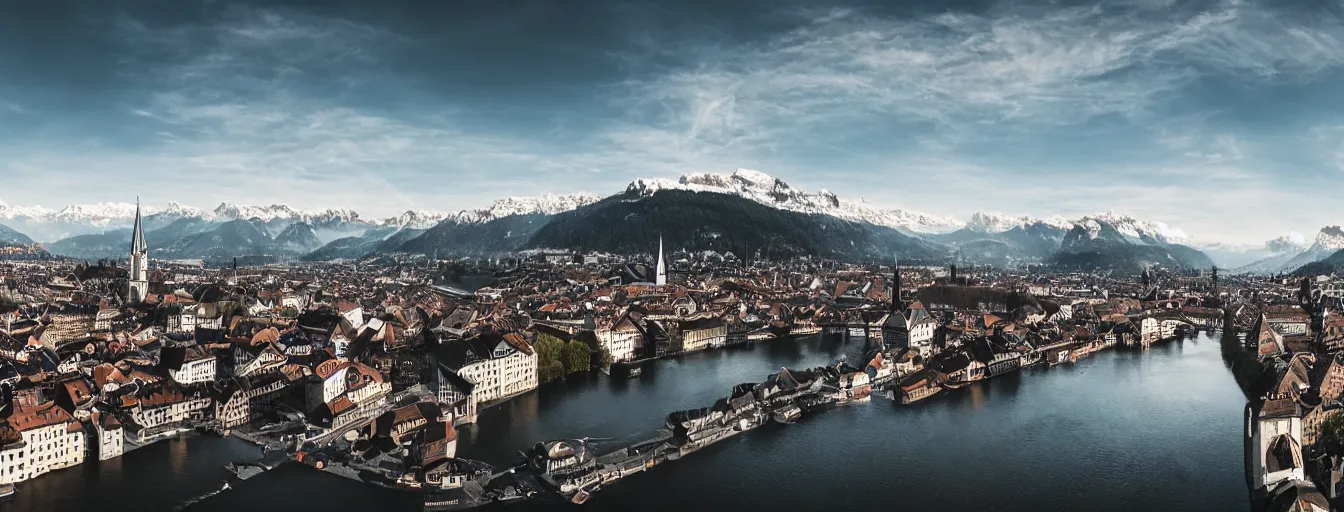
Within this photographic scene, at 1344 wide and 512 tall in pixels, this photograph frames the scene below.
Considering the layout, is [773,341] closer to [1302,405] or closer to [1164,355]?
[1164,355]

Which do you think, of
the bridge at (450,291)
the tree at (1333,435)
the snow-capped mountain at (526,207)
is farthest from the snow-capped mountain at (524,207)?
the tree at (1333,435)

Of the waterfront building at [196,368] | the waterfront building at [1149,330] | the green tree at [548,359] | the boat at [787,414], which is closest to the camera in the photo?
the boat at [787,414]

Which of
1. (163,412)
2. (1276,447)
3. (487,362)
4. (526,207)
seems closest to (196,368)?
(163,412)

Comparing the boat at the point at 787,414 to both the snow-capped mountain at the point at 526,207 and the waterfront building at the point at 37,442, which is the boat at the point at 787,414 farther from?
the snow-capped mountain at the point at 526,207

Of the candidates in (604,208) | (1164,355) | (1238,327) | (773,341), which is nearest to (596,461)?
(773,341)

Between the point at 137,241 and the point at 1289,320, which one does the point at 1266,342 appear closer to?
the point at 1289,320

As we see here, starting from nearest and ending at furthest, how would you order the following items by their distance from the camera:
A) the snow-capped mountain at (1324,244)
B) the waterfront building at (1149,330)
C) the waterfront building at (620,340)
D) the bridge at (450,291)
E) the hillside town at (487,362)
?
the hillside town at (487,362) < the waterfront building at (620,340) < the waterfront building at (1149,330) < the bridge at (450,291) < the snow-capped mountain at (1324,244)

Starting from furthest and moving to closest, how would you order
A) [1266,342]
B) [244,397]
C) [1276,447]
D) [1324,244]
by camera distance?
[1324,244], [1266,342], [244,397], [1276,447]
